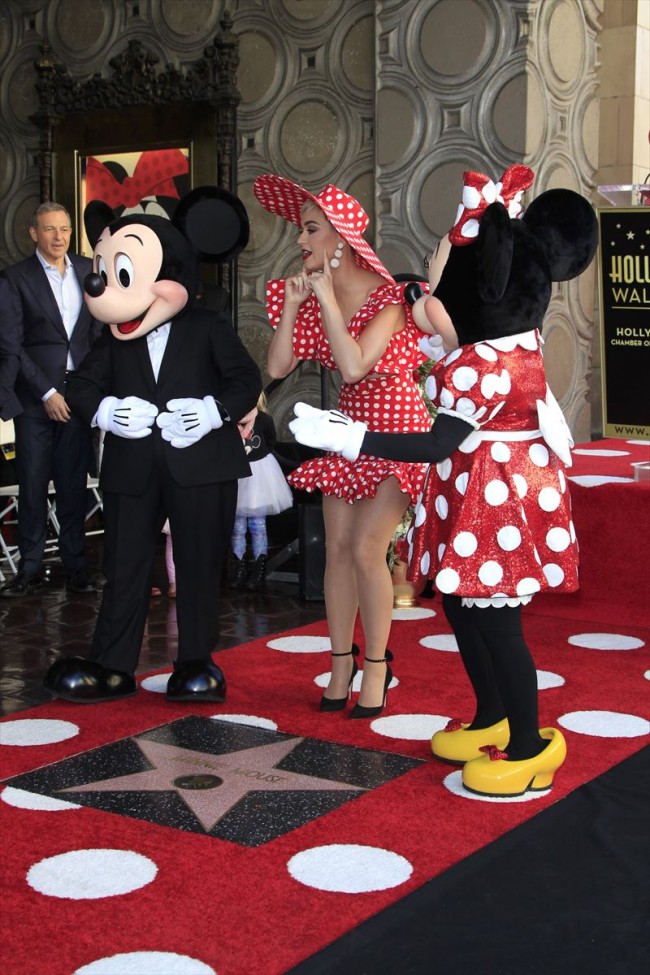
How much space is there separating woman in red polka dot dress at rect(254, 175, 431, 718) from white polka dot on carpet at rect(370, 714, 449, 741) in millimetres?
62

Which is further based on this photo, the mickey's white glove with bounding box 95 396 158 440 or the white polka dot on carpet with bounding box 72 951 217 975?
the mickey's white glove with bounding box 95 396 158 440

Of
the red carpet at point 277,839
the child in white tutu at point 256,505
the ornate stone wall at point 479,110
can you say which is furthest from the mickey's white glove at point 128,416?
the ornate stone wall at point 479,110

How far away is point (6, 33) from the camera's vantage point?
777 cm

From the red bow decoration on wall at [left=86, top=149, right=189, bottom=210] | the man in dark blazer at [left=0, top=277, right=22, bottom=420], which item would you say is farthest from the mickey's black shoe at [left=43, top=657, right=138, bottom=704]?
the red bow decoration on wall at [left=86, top=149, right=189, bottom=210]

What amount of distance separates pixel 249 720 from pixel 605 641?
1.44 m

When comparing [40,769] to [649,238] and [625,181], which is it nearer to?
[649,238]

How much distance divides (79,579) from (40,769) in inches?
95.2

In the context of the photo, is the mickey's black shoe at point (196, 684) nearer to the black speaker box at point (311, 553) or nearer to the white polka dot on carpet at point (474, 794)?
the white polka dot on carpet at point (474, 794)

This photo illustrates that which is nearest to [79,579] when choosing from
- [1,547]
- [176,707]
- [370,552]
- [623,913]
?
[1,547]

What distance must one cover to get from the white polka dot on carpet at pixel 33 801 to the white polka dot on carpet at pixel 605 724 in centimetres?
129

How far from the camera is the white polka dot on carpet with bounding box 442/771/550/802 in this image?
270cm

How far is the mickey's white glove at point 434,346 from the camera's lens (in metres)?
2.93

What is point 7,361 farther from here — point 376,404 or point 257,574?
point 376,404

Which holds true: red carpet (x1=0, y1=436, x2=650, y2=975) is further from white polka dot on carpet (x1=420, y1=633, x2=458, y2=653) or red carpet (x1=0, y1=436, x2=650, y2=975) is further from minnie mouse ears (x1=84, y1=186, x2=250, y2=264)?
minnie mouse ears (x1=84, y1=186, x2=250, y2=264)
